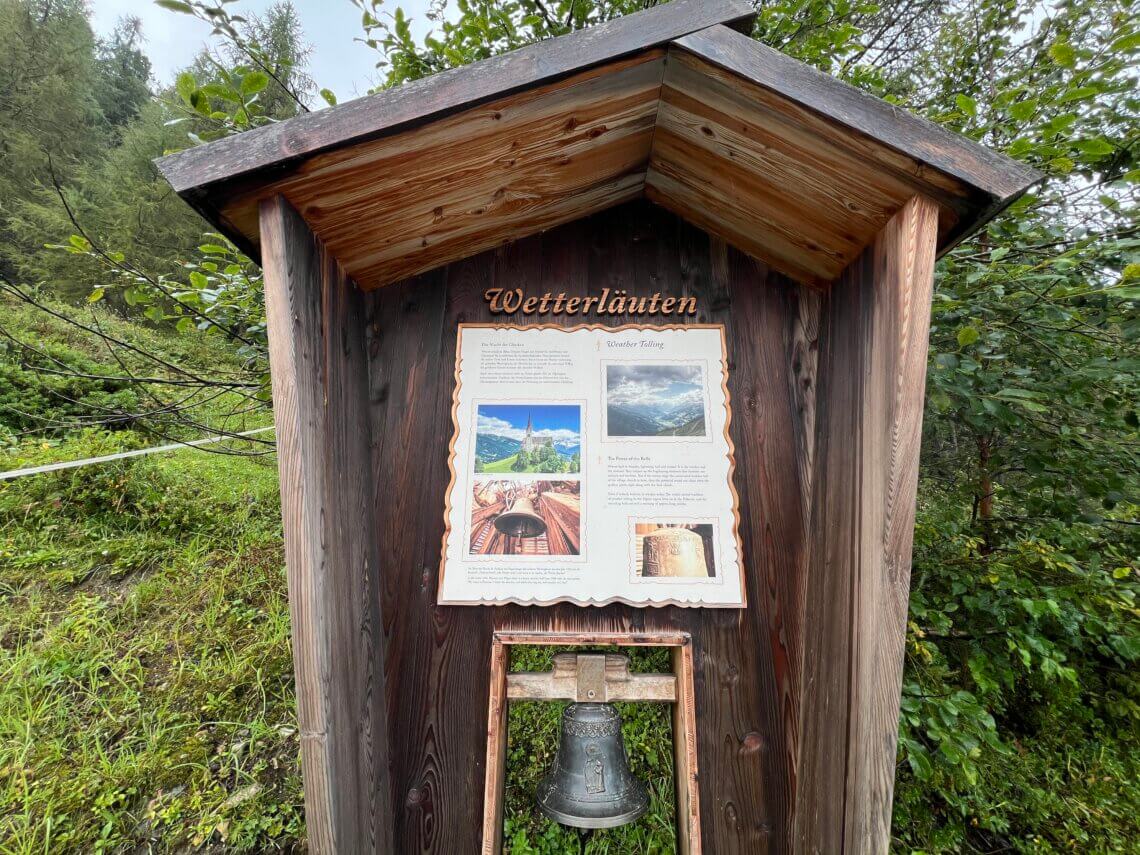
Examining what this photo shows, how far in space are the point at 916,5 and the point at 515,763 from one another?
4.37 metres

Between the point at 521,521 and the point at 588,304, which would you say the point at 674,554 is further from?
the point at 588,304

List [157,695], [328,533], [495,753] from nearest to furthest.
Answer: [328,533], [495,753], [157,695]

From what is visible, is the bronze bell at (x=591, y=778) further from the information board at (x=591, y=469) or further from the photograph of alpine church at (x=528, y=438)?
the photograph of alpine church at (x=528, y=438)

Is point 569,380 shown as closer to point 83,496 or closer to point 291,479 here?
point 291,479

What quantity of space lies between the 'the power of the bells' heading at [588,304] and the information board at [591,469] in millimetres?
53

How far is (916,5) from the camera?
2867mm

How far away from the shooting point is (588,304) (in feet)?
5.06

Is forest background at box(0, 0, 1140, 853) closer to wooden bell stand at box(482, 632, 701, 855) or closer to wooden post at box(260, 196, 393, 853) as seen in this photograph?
wooden post at box(260, 196, 393, 853)

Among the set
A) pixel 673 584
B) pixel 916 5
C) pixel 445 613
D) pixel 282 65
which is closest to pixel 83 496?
pixel 282 65

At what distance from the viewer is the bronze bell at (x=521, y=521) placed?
1422 mm

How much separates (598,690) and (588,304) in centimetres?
109

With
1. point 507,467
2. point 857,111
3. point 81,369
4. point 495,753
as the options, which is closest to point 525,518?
point 507,467

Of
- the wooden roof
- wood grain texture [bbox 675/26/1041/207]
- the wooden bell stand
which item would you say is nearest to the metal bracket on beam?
the wooden bell stand


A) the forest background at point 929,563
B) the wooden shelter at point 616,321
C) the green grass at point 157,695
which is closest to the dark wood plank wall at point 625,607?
the wooden shelter at point 616,321
